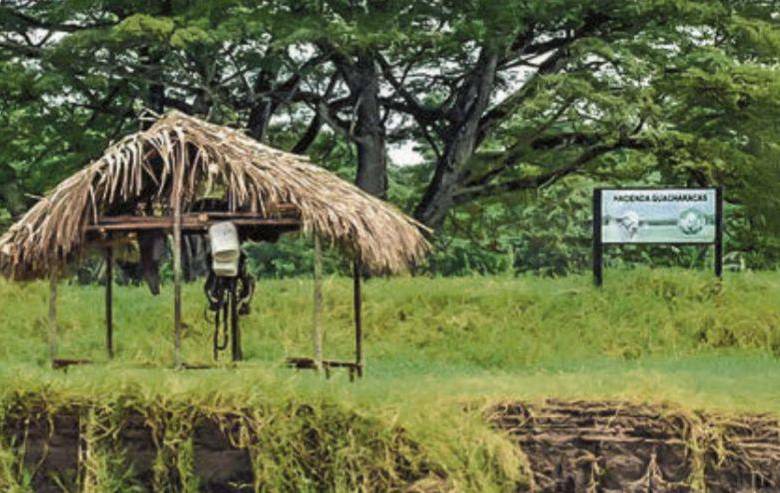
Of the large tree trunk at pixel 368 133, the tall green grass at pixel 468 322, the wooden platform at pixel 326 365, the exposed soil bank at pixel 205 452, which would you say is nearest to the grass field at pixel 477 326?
the tall green grass at pixel 468 322

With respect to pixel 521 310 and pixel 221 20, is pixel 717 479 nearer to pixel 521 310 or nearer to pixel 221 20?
pixel 521 310

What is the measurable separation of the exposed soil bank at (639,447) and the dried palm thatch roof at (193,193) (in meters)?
2.30

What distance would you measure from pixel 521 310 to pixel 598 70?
548 centimetres

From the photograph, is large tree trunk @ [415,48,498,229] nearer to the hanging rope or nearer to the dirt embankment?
the hanging rope

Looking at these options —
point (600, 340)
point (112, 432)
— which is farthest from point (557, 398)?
point (600, 340)

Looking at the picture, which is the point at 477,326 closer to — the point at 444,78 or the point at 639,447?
the point at 639,447

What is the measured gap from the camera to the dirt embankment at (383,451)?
9.57 metres

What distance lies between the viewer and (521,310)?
16.2m

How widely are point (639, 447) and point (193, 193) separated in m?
3.98

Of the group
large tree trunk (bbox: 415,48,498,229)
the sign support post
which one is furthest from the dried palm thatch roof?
large tree trunk (bbox: 415,48,498,229)

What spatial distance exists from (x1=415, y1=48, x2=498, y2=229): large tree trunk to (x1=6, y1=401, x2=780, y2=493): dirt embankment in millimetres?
11817

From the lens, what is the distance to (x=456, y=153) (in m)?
21.6

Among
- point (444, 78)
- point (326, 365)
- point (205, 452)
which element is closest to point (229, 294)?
point (326, 365)

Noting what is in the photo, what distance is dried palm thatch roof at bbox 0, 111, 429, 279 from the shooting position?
37.5 feet
